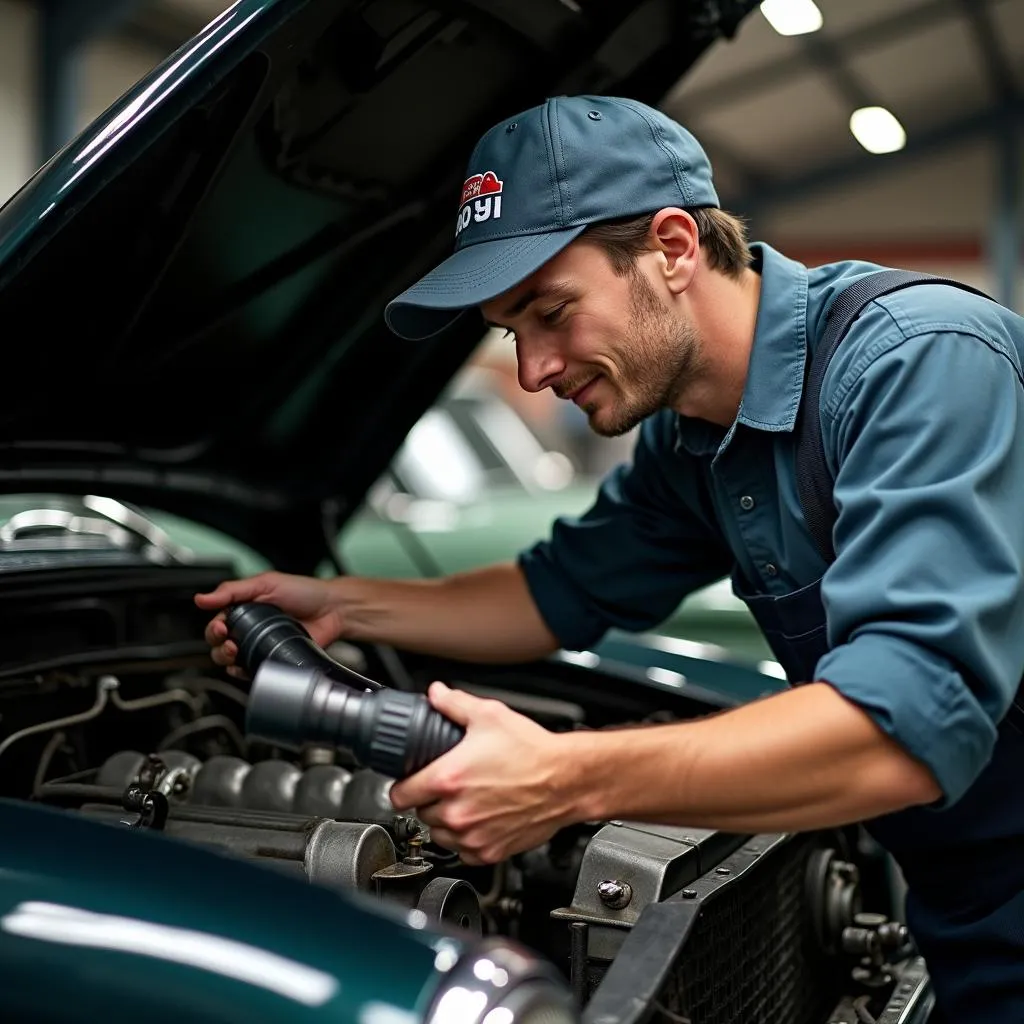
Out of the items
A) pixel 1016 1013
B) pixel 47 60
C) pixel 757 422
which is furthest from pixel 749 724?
pixel 47 60

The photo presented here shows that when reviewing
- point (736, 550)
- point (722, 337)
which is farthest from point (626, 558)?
point (722, 337)

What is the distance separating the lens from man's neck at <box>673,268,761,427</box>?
56.4 inches

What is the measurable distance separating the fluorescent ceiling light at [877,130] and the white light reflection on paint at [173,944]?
1022 centimetres

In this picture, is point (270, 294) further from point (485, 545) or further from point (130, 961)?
point (485, 545)

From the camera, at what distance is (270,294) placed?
1.80m

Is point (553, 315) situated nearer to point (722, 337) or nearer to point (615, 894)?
point (722, 337)

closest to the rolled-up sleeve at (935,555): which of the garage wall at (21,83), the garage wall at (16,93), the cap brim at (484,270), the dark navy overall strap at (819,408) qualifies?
the dark navy overall strap at (819,408)

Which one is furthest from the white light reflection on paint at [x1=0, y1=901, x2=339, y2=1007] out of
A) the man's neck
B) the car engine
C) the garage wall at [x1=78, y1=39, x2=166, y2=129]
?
the garage wall at [x1=78, y1=39, x2=166, y2=129]

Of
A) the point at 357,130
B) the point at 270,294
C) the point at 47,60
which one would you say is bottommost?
the point at 270,294

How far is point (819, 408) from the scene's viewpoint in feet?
4.40

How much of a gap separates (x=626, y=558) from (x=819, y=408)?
0.49 meters

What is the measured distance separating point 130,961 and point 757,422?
87cm

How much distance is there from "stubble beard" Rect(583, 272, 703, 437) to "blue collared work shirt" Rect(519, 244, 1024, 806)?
0.08 meters

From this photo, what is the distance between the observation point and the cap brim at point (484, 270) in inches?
50.0
